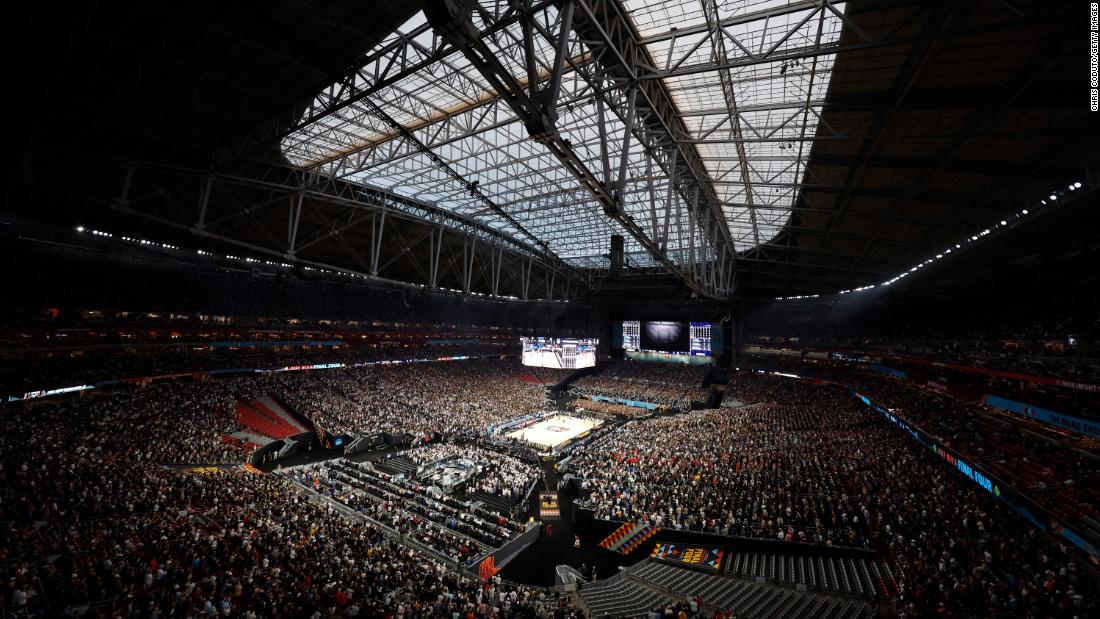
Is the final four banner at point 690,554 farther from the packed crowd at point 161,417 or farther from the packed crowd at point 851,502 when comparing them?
the packed crowd at point 161,417

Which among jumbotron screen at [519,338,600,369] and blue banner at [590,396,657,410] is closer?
blue banner at [590,396,657,410]

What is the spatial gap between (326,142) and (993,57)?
19.1 metres

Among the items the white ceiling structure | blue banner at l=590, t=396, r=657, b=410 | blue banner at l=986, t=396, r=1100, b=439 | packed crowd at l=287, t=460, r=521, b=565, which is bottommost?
packed crowd at l=287, t=460, r=521, b=565

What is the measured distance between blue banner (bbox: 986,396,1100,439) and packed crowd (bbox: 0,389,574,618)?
16511 mm

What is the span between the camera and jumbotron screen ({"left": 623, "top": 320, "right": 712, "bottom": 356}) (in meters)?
44.9

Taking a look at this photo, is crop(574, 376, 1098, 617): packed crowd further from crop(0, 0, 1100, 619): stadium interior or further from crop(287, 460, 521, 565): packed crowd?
crop(287, 460, 521, 565): packed crowd

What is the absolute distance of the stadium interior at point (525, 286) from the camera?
339 inches

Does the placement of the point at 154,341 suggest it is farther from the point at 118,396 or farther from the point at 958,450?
the point at 958,450

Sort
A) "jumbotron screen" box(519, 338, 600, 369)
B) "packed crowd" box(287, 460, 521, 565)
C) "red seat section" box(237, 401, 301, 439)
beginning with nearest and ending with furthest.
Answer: "packed crowd" box(287, 460, 521, 565)
"red seat section" box(237, 401, 301, 439)
"jumbotron screen" box(519, 338, 600, 369)

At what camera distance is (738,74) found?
11773mm

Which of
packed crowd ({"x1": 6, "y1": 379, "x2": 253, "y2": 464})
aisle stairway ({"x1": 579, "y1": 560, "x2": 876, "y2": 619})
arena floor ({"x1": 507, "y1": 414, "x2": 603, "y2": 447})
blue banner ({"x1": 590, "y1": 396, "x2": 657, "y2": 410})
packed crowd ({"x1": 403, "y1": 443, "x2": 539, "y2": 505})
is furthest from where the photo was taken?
blue banner ({"x1": 590, "y1": 396, "x2": 657, "y2": 410})

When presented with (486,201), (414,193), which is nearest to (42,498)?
(414,193)

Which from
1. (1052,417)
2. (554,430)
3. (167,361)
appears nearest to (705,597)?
(1052,417)

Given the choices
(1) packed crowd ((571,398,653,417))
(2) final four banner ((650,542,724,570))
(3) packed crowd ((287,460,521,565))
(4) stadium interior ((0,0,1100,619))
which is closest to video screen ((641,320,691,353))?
(1) packed crowd ((571,398,653,417))
